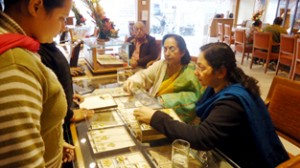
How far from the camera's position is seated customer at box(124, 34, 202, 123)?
5.18ft

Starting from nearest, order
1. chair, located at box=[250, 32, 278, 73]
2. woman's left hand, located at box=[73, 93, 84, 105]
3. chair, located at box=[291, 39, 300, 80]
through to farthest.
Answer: woman's left hand, located at box=[73, 93, 84, 105], chair, located at box=[291, 39, 300, 80], chair, located at box=[250, 32, 278, 73]

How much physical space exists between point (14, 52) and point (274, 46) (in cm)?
543

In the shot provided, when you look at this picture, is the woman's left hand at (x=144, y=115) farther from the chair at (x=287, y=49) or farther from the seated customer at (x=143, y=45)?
the chair at (x=287, y=49)

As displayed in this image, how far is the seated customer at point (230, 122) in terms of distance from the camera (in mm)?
974

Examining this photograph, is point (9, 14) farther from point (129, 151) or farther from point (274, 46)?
point (274, 46)

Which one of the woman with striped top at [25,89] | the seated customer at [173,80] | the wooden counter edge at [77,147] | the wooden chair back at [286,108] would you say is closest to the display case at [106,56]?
the seated customer at [173,80]

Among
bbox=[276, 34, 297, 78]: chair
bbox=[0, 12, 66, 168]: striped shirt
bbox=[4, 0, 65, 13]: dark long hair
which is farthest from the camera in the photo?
bbox=[276, 34, 297, 78]: chair

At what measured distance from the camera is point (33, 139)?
0.48 m

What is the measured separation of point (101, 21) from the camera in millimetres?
2041

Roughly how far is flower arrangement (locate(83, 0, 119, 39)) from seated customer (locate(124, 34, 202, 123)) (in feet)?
1.63

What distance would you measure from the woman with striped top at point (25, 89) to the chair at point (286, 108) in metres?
1.32

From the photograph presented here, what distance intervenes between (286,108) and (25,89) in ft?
4.75

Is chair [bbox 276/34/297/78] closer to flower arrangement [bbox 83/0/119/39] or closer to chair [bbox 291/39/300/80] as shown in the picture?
chair [bbox 291/39/300/80]

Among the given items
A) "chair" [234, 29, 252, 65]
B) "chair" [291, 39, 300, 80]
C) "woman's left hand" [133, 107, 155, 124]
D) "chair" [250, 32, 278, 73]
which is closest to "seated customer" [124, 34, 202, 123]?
"woman's left hand" [133, 107, 155, 124]
